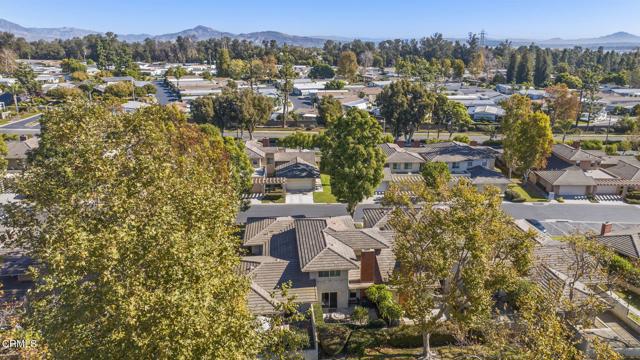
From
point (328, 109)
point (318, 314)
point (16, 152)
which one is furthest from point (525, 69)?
point (318, 314)

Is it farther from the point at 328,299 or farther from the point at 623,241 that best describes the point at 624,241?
the point at 328,299

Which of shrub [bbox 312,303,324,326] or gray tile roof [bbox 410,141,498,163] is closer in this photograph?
shrub [bbox 312,303,324,326]

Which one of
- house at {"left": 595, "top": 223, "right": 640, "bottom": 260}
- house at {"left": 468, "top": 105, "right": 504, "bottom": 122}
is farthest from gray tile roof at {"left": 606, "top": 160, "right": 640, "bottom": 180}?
house at {"left": 468, "top": 105, "right": 504, "bottom": 122}

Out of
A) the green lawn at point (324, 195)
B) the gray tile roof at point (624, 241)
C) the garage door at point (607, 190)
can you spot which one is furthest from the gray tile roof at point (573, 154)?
the green lawn at point (324, 195)

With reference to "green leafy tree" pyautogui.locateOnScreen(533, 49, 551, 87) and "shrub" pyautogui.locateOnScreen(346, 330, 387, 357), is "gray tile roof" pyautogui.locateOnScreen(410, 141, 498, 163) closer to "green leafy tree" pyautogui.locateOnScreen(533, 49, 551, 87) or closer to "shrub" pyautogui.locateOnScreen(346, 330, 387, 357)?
"shrub" pyautogui.locateOnScreen(346, 330, 387, 357)

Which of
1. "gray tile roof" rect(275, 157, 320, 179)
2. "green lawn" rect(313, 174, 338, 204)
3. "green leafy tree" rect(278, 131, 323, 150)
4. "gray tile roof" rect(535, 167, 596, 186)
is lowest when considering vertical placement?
"green lawn" rect(313, 174, 338, 204)

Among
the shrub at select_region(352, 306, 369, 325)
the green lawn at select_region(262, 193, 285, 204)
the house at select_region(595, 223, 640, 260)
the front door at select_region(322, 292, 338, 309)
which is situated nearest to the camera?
the shrub at select_region(352, 306, 369, 325)

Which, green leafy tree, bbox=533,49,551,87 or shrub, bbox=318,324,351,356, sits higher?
green leafy tree, bbox=533,49,551,87

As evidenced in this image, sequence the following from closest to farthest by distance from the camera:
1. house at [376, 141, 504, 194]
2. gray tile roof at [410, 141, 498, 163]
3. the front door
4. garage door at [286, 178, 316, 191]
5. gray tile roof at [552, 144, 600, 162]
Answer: the front door, garage door at [286, 178, 316, 191], house at [376, 141, 504, 194], gray tile roof at [552, 144, 600, 162], gray tile roof at [410, 141, 498, 163]
